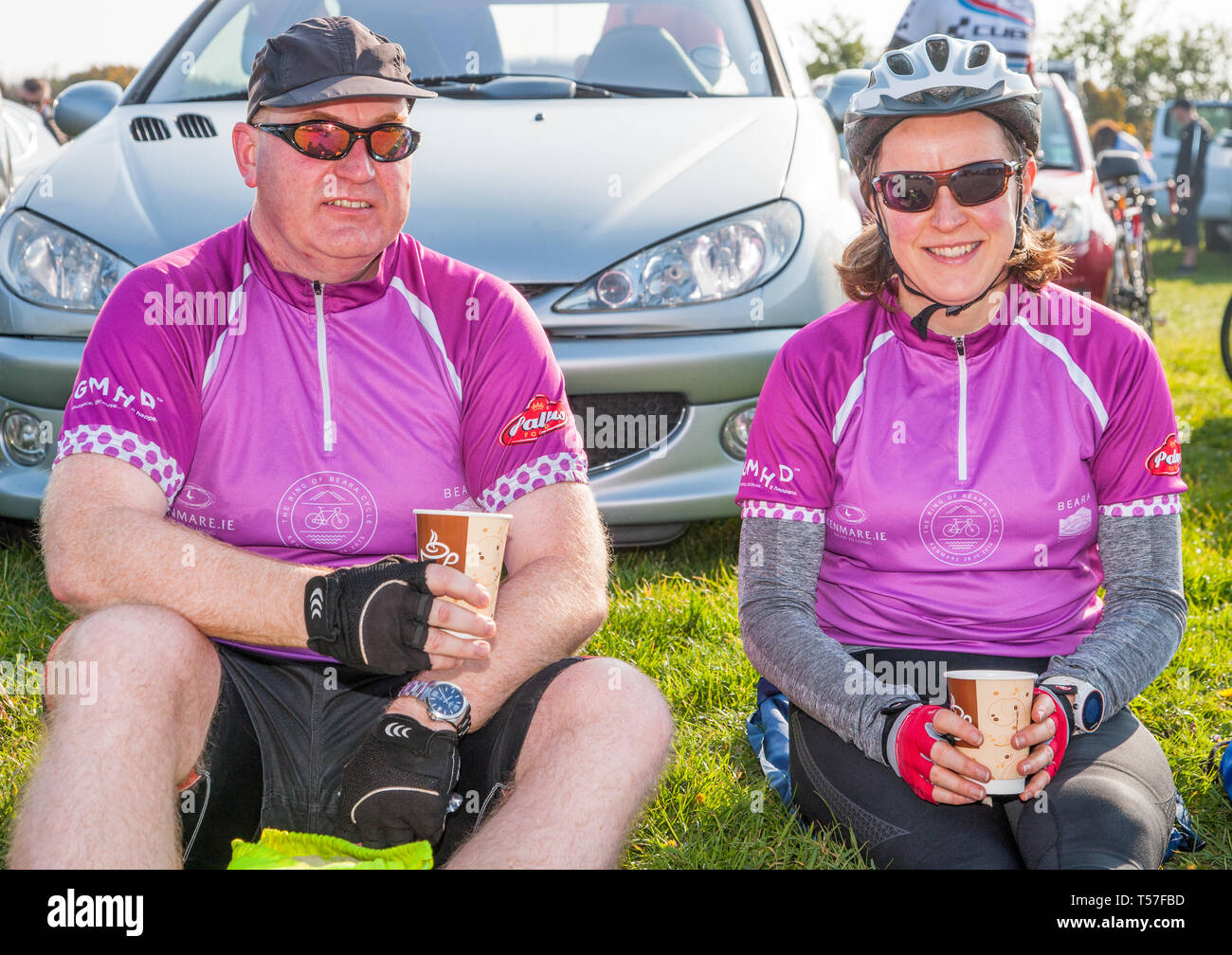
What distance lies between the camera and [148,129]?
4.09m

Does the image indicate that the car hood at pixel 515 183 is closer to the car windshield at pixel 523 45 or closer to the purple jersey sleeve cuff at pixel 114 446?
the car windshield at pixel 523 45

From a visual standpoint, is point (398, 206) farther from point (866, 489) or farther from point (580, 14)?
point (580, 14)

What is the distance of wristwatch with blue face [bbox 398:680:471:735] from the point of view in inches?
86.4

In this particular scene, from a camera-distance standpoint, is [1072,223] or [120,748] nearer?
[120,748]

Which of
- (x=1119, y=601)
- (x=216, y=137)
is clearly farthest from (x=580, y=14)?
(x=1119, y=601)

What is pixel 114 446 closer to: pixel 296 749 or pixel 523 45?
pixel 296 749

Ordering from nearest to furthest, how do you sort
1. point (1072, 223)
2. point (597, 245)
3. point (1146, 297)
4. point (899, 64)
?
point (899, 64), point (597, 245), point (1072, 223), point (1146, 297)

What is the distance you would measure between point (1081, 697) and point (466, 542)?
110 centimetres

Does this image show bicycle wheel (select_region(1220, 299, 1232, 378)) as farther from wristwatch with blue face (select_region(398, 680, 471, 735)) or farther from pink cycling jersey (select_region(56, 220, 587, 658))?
wristwatch with blue face (select_region(398, 680, 471, 735))

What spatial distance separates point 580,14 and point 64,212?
1978mm

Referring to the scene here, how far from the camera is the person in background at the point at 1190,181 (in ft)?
60.7

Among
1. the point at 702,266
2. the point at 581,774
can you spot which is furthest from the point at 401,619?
the point at 702,266

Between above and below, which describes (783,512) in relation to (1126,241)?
below

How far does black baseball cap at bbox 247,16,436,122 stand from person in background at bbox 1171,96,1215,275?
18032 millimetres
